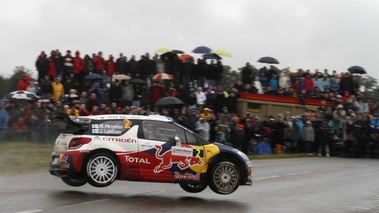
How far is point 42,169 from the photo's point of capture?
21.0 m

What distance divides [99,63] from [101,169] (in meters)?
15.3

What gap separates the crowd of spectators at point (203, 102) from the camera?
25.5 metres

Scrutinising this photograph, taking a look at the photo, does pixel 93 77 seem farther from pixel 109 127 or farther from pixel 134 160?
pixel 134 160

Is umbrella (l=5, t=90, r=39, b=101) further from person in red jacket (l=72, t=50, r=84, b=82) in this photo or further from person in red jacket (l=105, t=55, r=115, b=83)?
person in red jacket (l=105, t=55, r=115, b=83)

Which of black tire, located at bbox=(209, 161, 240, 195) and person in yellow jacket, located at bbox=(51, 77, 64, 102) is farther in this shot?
person in yellow jacket, located at bbox=(51, 77, 64, 102)

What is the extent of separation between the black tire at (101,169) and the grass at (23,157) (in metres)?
5.61

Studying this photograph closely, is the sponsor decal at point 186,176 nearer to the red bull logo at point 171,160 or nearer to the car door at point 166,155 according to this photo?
the car door at point 166,155

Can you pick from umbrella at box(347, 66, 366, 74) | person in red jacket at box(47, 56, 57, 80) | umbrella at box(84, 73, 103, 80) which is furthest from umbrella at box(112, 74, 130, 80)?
umbrella at box(347, 66, 366, 74)

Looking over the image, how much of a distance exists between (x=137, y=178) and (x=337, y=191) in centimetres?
572

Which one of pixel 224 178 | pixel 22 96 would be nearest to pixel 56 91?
pixel 22 96

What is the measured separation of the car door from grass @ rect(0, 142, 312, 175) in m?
6.25

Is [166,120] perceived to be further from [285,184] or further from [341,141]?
[341,141]

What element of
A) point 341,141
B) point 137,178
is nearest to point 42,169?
point 137,178

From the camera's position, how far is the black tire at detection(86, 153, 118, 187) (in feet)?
48.4
